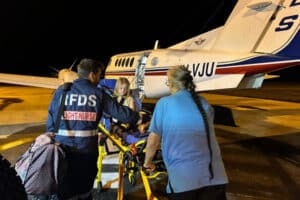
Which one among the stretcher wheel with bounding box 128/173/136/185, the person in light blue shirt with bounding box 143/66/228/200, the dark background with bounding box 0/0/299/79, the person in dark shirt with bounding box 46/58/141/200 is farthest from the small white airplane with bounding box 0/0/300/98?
the dark background with bounding box 0/0/299/79

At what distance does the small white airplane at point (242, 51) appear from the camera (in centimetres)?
1038

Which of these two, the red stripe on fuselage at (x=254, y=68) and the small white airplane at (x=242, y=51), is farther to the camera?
the small white airplane at (x=242, y=51)

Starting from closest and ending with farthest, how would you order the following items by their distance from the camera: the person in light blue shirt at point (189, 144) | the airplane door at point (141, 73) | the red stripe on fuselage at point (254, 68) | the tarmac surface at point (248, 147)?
1. the person in light blue shirt at point (189, 144)
2. the tarmac surface at point (248, 147)
3. the red stripe on fuselage at point (254, 68)
4. the airplane door at point (141, 73)

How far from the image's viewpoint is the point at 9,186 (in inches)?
93.2

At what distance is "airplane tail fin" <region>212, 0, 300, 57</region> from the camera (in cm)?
1048

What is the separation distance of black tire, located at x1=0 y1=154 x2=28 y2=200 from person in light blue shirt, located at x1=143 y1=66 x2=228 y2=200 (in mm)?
1182

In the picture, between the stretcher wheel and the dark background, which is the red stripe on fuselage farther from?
the dark background

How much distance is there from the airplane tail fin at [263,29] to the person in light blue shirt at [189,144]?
7679mm

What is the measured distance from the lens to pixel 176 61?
1233 centimetres

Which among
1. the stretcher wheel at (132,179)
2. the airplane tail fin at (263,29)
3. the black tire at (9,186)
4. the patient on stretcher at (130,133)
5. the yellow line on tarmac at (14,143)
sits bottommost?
the yellow line on tarmac at (14,143)

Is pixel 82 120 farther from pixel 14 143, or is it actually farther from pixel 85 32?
pixel 85 32

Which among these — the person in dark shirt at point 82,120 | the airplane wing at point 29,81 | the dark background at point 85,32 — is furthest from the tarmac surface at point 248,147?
the dark background at point 85,32

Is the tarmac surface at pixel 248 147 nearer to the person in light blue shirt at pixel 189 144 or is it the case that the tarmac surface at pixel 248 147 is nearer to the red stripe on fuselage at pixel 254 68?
the red stripe on fuselage at pixel 254 68

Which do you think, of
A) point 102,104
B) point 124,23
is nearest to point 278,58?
point 102,104
